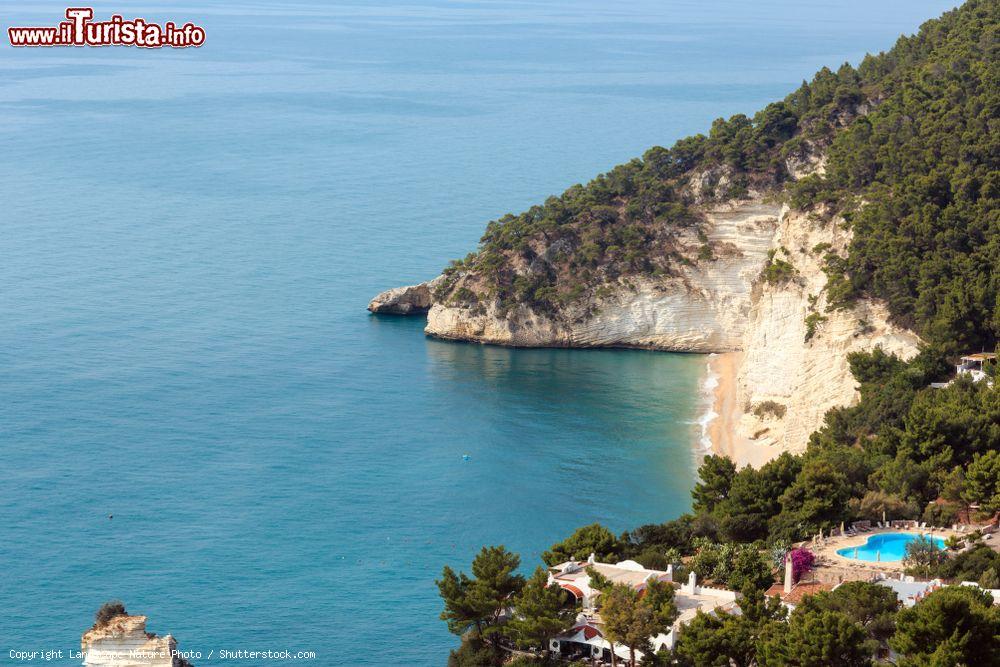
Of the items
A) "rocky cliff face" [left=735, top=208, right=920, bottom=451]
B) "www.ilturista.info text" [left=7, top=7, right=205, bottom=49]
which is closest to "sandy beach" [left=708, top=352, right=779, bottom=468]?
"rocky cliff face" [left=735, top=208, right=920, bottom=451]

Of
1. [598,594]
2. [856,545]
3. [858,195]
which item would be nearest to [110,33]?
[858,195]

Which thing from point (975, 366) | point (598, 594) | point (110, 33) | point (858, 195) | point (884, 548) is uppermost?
point (110, 33)

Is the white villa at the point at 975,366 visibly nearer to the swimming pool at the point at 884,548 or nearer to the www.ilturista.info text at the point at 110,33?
the swimming pool at the point at 884,548

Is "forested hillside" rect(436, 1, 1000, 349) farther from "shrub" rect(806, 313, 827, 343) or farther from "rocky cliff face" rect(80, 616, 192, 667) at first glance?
"rocky cliff face" rect(80, 616, 192, 667)

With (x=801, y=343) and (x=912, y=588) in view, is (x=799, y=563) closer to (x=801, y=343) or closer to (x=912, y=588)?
(x=912, y=588)

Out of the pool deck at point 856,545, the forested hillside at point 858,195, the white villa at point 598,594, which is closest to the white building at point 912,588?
the pool deck at point 856,545

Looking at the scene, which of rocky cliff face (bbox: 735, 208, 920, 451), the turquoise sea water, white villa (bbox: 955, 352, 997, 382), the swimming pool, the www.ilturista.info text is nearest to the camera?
the swimming pool

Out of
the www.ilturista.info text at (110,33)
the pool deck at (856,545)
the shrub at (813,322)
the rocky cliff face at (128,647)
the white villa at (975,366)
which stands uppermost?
the www.ilturista.info text at (110,33)
